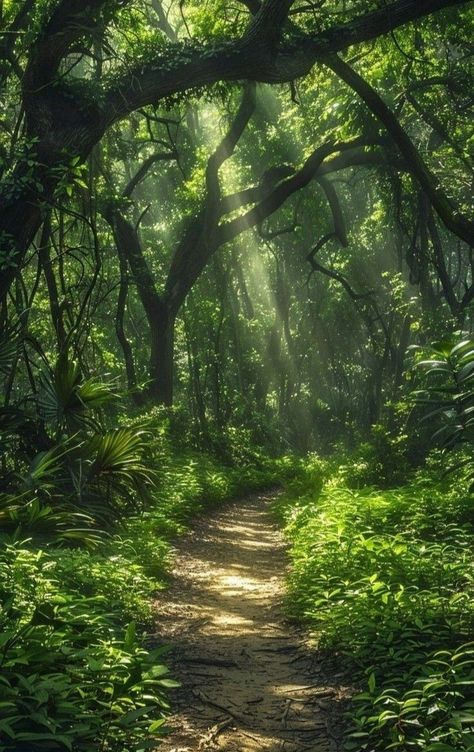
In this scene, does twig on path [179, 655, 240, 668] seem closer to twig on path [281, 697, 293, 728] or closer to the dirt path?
the dirt path

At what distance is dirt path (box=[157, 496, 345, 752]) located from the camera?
3943 mm

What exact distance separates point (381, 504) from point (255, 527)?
169 inches

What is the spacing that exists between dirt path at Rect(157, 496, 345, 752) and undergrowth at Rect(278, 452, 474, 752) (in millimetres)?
215

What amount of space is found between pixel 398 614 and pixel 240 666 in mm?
1102

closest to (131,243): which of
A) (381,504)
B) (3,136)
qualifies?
(3,136)

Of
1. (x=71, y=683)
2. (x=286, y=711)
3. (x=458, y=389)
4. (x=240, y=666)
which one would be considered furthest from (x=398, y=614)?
(x=71, y=683)

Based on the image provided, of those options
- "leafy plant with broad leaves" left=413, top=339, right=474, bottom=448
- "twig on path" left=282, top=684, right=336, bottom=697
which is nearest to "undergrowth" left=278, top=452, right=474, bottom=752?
"twig on path" left=282, top=684, right=336, bottom=697

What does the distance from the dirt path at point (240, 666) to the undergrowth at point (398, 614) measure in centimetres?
21

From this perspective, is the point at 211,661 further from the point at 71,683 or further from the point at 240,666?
the point at 71,683

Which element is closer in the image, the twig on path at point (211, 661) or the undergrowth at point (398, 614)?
the undergrowth at point (398, 614)

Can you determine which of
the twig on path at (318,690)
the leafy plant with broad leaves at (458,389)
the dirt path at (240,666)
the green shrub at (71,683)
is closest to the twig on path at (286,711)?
the dirt path at (240,666)

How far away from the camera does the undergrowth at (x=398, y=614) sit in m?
3.61

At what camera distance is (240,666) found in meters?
5.13

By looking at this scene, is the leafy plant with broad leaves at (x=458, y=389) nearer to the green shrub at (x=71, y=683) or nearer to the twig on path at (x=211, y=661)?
the twig on path at (x=211, y=661)
